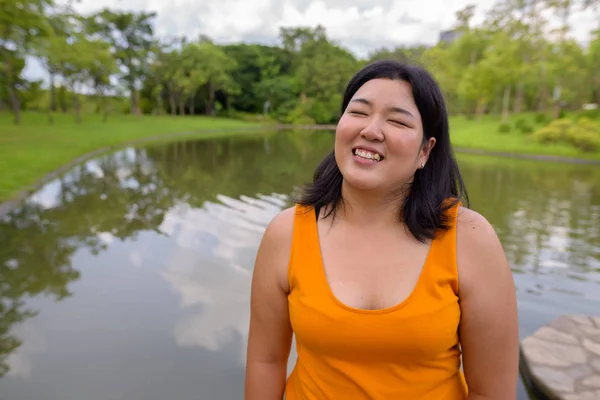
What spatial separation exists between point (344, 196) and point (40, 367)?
316 cm

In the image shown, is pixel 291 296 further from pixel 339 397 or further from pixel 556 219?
pixel 556 219

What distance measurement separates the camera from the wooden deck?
9.69 feet

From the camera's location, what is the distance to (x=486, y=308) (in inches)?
43.2

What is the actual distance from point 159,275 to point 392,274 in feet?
14.3

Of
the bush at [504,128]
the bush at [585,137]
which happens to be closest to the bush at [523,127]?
the bush at [504,128]

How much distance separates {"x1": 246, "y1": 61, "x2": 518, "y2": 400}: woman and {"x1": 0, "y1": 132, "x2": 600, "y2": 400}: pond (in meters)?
2.30

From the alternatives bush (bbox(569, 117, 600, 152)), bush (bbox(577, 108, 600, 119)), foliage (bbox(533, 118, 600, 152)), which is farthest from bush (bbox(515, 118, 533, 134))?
bush (bbox(577, 108, 600, 119))

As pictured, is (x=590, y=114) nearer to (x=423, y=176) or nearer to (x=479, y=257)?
(x=423, y=176)

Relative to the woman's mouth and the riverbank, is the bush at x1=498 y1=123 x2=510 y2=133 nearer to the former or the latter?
the riverbank

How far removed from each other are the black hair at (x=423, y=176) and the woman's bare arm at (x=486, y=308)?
8cm

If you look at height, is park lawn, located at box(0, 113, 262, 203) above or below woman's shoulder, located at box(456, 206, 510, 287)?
below

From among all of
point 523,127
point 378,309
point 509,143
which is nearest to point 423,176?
point 378,309

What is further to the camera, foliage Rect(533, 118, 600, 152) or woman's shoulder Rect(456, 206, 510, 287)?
foliage Rect(533, 118, 600, 152)

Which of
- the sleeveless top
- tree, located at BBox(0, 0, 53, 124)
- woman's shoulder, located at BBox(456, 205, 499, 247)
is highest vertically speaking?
tree, located at BBox(0, 0, 53, 124)
